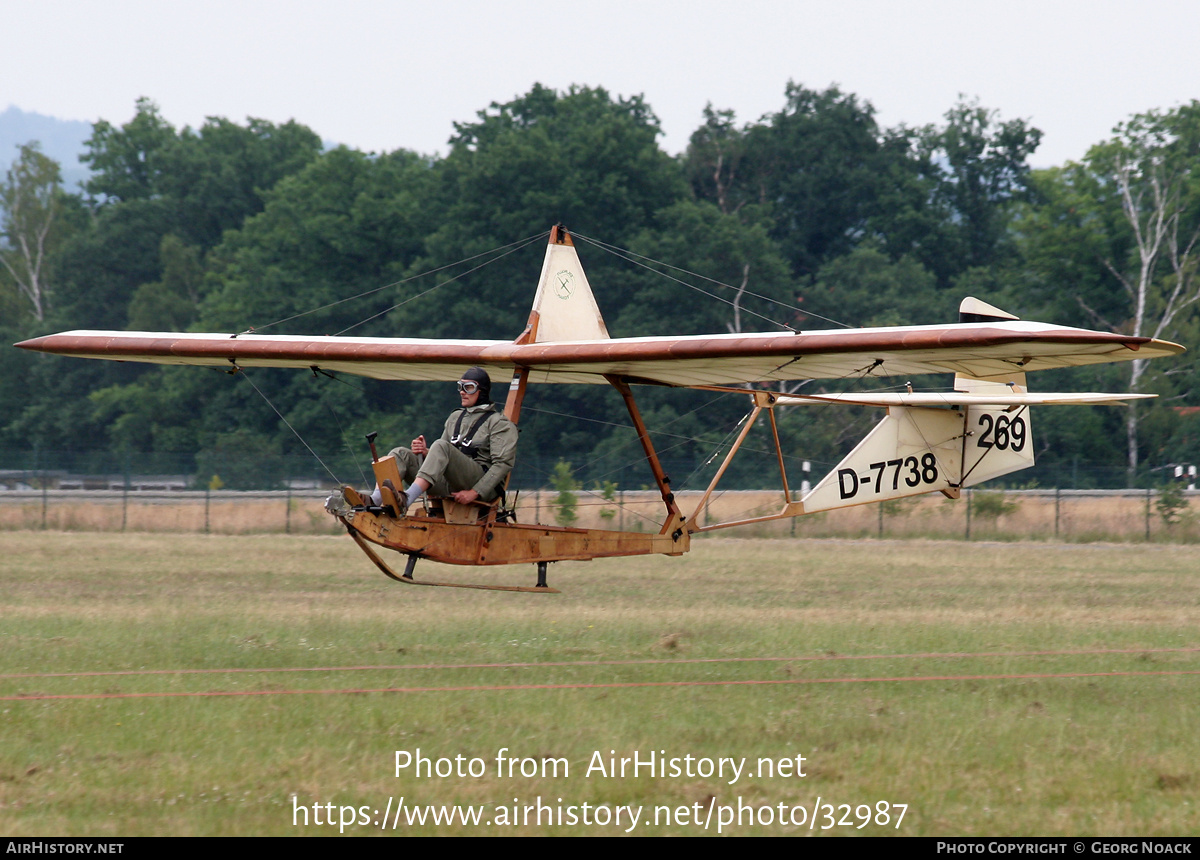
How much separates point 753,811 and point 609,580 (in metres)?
12.5

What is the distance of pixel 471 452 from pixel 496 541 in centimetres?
84

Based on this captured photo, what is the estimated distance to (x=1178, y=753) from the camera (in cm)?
811

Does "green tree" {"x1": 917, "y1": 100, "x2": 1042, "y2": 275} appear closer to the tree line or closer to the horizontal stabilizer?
the tree line

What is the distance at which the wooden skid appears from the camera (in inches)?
402

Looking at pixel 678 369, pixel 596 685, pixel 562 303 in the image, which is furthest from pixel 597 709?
pixel 562 303

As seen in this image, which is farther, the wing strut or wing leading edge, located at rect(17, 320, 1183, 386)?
the wing strut

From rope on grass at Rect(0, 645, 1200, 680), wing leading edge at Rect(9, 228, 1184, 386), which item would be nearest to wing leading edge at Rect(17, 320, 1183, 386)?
wing leading edge at Rect(9, 228, 1184, 386)

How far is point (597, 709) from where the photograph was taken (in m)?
9.07

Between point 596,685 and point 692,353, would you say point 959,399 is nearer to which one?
point 692,353

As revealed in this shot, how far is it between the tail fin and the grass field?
3114mm

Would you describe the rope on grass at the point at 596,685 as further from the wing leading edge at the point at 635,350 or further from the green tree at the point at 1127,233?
the green tree at the point at 1127,233

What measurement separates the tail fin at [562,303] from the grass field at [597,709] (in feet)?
10.2

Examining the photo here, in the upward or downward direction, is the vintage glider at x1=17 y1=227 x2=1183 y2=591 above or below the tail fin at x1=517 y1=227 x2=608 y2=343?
below
